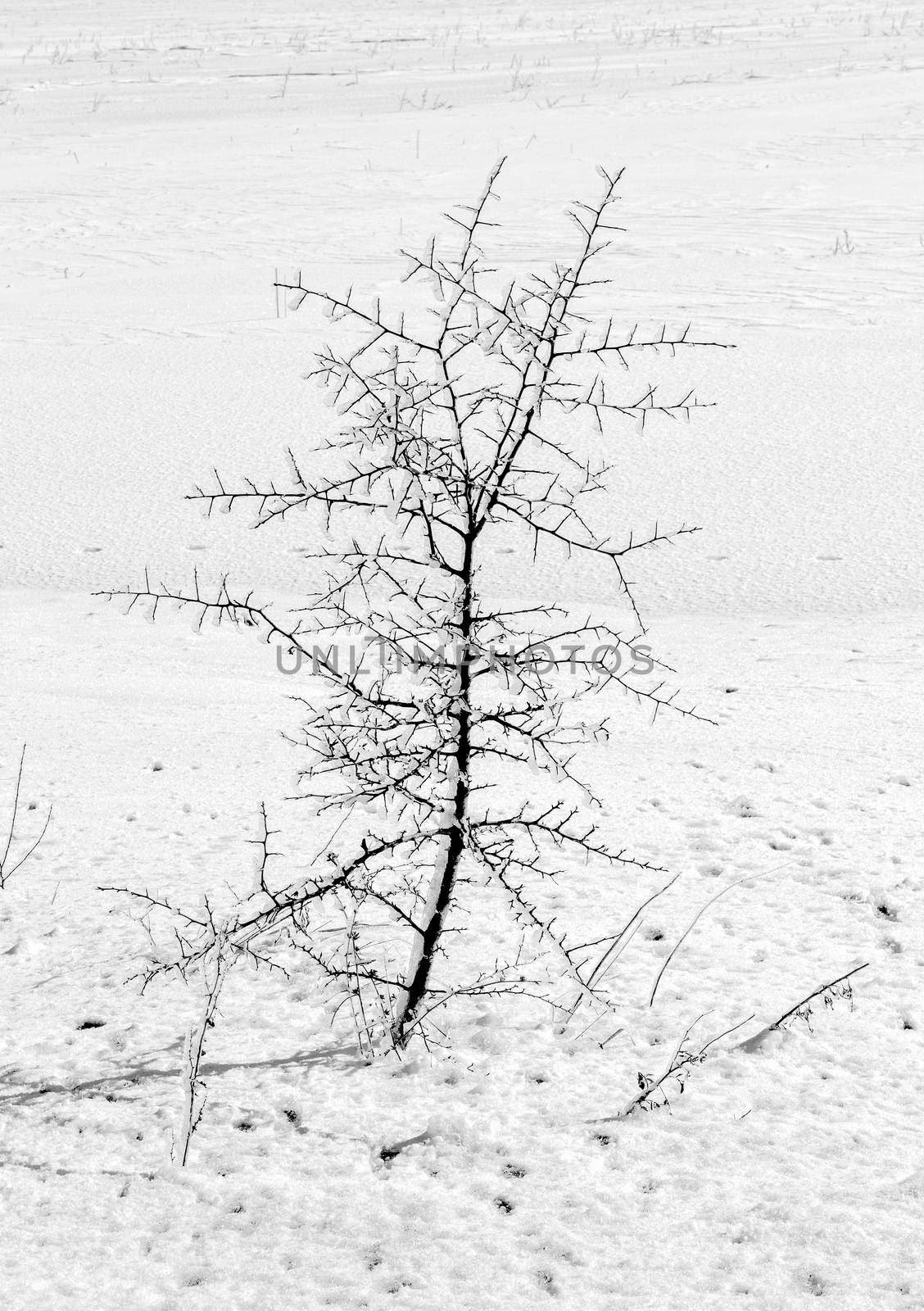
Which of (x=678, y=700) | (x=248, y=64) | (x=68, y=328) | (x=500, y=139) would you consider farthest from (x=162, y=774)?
(x=248, y=64)

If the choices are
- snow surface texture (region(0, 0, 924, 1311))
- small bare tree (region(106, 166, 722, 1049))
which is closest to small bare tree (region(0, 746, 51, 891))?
snow surface texture (region(0, 0, 924, 1311))

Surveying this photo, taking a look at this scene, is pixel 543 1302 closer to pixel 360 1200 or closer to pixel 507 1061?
pixel 360 1200

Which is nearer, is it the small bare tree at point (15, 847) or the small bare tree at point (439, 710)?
the small bare tree at point (439, 710)

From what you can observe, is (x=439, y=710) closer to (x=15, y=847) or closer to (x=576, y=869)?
(x=576, y=869)

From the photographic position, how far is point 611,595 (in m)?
4.43

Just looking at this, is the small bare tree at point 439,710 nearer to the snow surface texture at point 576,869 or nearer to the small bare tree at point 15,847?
the snow surface texture at point 576,869

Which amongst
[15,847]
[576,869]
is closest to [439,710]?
[576,869]

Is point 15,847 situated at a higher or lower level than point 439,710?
lower

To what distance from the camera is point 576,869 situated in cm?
267


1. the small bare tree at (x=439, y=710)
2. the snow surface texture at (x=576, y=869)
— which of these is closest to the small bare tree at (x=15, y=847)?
the snow surface texture at (x=576, y=869)

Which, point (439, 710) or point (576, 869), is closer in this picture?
point (439, 710)

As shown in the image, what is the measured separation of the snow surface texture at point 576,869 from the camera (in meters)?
1.75

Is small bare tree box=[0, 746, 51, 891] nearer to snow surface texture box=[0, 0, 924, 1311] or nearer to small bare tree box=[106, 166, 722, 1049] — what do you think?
snow surface texture box=[0, 0, 924, 1311]

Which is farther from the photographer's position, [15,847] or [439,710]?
[15,847]
